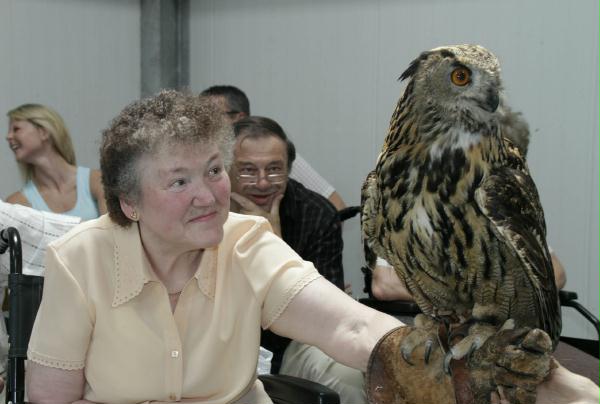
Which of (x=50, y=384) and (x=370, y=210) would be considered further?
(x=50, y=384)

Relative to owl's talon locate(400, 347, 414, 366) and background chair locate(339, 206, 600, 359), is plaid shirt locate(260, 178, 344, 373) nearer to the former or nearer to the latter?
background chair locate(339, 206, 600, 359)

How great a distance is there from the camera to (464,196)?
5.64ft

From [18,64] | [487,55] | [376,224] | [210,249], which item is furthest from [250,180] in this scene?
[18,64]

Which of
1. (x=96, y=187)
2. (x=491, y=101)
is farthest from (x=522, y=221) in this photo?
(x=96, y=187)

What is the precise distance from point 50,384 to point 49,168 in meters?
2.27

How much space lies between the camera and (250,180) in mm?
3205

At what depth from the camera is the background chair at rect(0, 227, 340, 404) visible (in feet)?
7.06

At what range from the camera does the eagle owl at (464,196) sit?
5.46 feet

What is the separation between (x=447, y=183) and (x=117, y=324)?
0.85m

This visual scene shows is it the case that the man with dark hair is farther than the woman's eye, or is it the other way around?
the man with dark hair

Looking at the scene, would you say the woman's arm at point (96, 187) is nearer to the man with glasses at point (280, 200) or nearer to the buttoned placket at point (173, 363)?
the man with glasses at point (280, 200)

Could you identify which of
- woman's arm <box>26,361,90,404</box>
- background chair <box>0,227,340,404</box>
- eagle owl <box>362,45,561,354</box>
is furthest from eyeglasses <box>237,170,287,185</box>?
eagle owl <box>362,45,561,354</box>

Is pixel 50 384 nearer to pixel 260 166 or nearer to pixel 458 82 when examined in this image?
pixel 458 82

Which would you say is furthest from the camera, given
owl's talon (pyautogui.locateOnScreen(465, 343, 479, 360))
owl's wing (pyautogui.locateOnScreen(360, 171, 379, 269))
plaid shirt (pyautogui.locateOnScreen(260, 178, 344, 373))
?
plaid shirt (pyautogui.locateOnScreen(260, 178, 344, 373))
